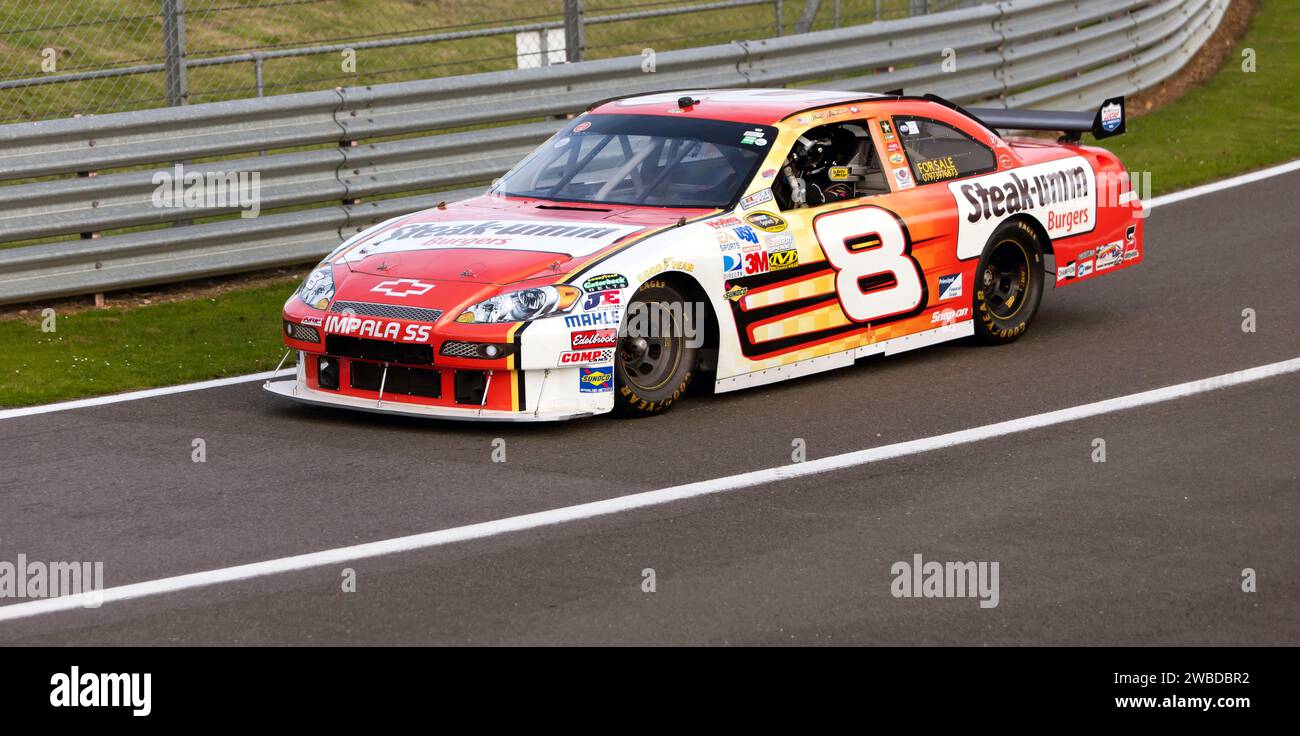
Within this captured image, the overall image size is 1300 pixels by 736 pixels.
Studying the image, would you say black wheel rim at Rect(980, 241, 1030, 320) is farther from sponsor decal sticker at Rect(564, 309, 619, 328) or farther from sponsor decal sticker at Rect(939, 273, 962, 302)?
sponsor decal sticker at Rect(564, 309, 619, 328)

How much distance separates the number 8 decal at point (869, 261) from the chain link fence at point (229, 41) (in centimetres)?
450

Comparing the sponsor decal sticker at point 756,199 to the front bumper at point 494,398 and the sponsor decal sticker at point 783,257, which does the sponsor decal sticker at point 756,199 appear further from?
the front bumper at point 494,398

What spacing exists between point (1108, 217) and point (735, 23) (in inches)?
483

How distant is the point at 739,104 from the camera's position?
9617 millimetres

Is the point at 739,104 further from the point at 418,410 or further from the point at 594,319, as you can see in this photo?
the point at 418,410

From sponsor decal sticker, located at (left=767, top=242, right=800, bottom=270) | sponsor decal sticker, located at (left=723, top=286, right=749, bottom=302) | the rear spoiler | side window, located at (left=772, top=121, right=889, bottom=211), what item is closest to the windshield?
side window, located at (left=772, top=121, right=889, bottom=211)

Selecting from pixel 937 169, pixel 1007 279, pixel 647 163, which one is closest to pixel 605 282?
pixel 647 163

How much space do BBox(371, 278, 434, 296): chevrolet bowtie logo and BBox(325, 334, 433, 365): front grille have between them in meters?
0.26

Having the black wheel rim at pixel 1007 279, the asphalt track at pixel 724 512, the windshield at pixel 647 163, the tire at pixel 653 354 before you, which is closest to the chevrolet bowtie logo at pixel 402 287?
the asphalt track at pixel 724 512

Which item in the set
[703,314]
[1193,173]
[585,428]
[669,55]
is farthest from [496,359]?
[1193,173]

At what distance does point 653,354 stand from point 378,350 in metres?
1.33

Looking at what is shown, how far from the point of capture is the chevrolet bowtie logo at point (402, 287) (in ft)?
26.9
